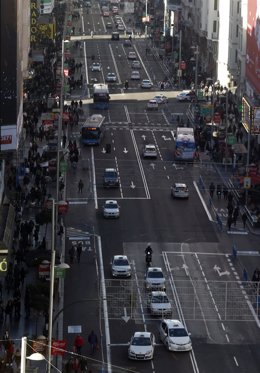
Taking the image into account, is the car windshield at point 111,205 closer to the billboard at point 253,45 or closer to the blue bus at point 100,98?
the billboard at point 253,45

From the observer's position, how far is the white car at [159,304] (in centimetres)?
7294

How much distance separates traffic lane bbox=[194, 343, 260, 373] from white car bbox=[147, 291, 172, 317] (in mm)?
3780

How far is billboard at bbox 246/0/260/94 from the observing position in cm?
12825

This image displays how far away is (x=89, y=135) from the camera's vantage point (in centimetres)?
11931

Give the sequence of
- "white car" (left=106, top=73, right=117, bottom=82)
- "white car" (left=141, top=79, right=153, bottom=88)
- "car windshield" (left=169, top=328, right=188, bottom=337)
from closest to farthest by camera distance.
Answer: "car windshield" (left=169, top=328, right=188, bottom=337)
"white car" (left=141, top=79, right=153, bottom=88)
"white car" (left=106, top=73, right=117, bottom=82)

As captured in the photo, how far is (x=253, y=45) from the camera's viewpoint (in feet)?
433

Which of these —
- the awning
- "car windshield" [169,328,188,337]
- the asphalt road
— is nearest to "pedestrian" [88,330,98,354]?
the asphalt road

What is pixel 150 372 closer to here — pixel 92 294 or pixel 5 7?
pixel 92 294

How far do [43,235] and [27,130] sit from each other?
3198cm

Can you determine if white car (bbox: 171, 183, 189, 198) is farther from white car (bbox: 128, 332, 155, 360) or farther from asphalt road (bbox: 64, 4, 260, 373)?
white car (bbox: 128, 332, 155, 360)

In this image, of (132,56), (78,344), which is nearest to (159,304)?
(78,344)

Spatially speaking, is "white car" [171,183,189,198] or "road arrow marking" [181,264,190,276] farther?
"white car" [171,183,189,198]

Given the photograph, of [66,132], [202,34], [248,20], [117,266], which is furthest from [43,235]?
[202,34]

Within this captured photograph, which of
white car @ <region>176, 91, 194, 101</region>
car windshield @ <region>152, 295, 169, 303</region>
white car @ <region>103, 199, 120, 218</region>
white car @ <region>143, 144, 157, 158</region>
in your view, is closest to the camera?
car windshield @ <region>152, 295, 169, 303</region>
